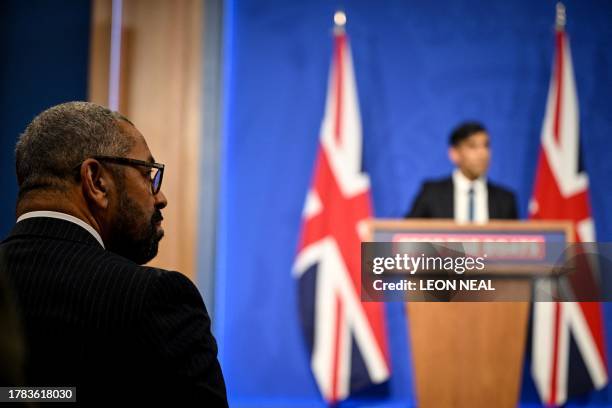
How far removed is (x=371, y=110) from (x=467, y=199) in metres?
0.91

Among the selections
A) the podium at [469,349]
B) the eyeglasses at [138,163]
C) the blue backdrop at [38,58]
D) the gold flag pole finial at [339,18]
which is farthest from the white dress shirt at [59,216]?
the gold flag pole finial at [339,18]

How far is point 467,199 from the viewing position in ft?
14.8

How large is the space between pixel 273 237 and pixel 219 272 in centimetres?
44

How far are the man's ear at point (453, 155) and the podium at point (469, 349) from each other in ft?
4.52

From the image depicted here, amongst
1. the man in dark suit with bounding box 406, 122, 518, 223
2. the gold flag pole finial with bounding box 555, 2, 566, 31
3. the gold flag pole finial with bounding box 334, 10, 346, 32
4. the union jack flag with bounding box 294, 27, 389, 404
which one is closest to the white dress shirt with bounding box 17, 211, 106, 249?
the union jack flag with bounding box 294, 27, 389, 404

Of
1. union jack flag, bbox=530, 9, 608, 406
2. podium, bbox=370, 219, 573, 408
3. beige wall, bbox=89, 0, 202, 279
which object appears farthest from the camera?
beige wall, bbox=89, 0, 202, 279

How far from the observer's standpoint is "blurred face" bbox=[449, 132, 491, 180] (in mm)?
4441

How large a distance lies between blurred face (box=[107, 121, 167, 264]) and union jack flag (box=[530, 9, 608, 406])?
122 inches

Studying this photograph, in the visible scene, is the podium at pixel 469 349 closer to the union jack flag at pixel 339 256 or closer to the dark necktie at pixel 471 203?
the union jack flag at pixel 339 256

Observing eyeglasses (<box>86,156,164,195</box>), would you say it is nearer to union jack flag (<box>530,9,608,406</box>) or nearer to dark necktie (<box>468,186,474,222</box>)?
union jack flag (<box>530,9,608,406</box>)

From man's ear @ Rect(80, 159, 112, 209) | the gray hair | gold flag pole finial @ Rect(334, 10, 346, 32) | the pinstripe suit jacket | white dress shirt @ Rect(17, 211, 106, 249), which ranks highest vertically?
gold flag pole finial @ Rect(334, 10, 346, 32)

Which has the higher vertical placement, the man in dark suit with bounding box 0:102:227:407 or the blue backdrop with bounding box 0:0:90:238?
the blue backdrop with bounding box 0:0:90:238

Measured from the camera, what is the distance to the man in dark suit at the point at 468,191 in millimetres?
4461

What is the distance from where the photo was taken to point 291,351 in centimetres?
459
